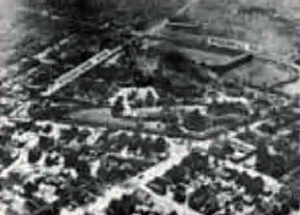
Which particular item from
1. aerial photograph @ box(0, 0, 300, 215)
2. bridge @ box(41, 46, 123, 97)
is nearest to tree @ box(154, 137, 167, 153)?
aerial photograph @ box(0, 0, 300, 215)

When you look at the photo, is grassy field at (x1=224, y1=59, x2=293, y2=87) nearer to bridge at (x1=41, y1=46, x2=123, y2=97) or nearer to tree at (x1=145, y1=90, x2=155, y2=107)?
Result: tree at (x1=145, y1=90, x2=155, y2=107)

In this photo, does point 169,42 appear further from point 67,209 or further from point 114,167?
point 67,209

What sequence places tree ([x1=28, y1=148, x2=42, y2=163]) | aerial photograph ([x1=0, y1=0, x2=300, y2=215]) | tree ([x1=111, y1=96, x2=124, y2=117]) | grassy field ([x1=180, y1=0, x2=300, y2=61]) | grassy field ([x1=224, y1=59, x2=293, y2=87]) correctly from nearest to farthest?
aerial photograph ([x1=0, y1=0, x2=300, y2=215])
tree ([x1=28, y1=148, x2=42, y2=163])
tree ([x1=111, y1=96, x2=124, y2=117])
grassy field ([x1=224, y1=59, x2=293, y2=87])
grassy field ([x1=180, y1=0, x2=300, y2=61])

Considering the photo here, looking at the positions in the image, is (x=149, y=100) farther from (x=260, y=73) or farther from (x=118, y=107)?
(x=260, y=73)

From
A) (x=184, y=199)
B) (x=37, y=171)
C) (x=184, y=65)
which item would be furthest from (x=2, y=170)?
(x=184, y=65)

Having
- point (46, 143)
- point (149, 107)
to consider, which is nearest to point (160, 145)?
point (149, 107)

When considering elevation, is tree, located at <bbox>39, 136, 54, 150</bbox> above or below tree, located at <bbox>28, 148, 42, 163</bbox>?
above

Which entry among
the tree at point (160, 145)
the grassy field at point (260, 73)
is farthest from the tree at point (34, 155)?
the grassy field at point (260, 73)
